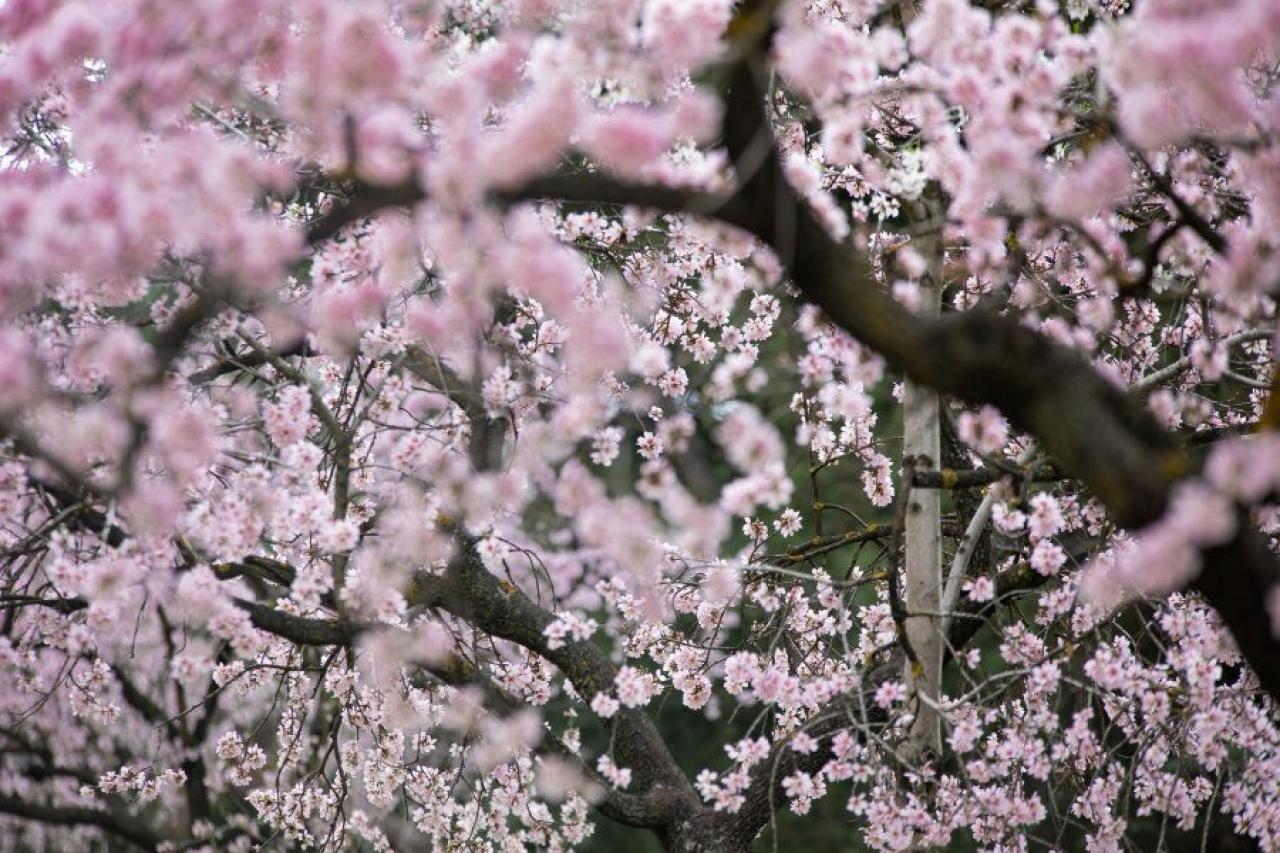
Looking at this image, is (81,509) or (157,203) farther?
(81,509)

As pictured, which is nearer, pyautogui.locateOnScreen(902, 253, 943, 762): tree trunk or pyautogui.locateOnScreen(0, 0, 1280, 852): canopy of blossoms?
pyautogui.locateOnScreen(0, 0, 1280, 852): canopy of blossoms

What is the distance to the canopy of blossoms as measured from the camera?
2.80 meters

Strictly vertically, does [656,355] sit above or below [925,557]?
above

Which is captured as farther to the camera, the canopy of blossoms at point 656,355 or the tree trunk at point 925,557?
the tree trunk at point 925,557

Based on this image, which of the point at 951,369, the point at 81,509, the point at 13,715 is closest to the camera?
the point at 951,369

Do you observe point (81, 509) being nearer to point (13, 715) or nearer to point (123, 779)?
point (123, 779)

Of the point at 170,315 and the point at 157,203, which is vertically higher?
the point at 170,315

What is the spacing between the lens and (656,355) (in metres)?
3.87

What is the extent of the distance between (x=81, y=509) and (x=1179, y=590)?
3638 mm

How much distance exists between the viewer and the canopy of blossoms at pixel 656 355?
2.80m

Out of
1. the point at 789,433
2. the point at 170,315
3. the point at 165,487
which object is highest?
the point at 789,433

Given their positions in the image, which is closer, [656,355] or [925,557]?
[656,355]

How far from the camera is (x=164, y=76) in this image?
3.03 m

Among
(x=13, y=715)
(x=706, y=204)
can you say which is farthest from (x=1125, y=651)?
(x=13, y=715)
